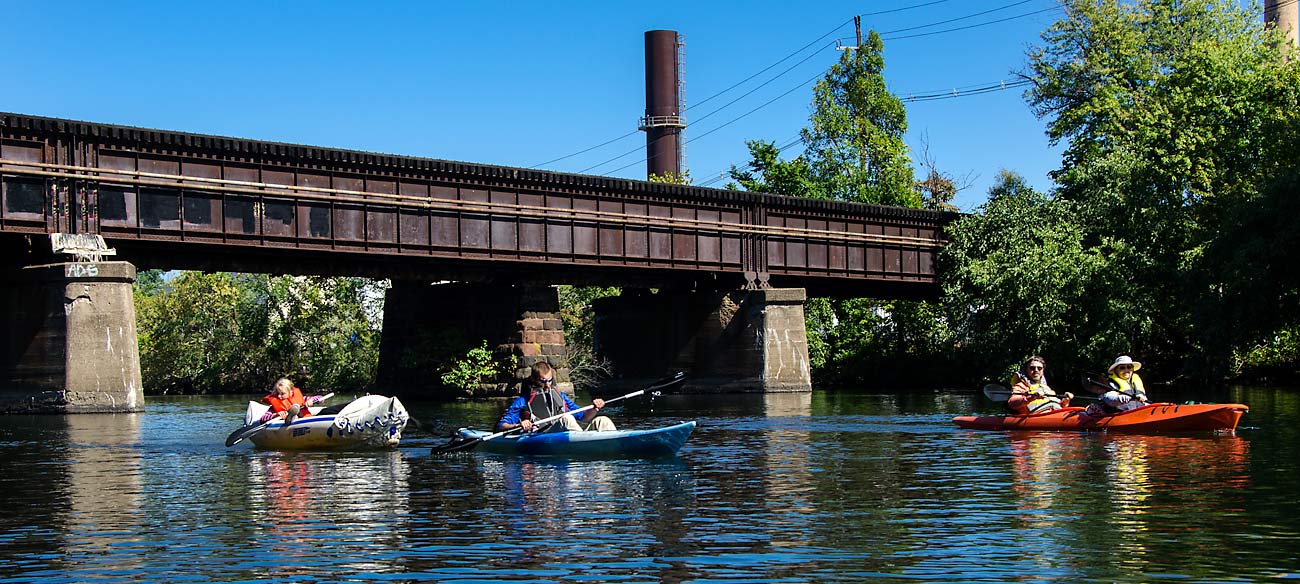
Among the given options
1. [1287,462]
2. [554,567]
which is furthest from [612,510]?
[1287,462]

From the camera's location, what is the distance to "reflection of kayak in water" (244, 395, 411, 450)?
25.5m

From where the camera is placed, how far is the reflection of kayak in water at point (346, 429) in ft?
83.8

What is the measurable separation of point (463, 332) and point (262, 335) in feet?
67.5

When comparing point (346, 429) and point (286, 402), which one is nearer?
point (346, 429)

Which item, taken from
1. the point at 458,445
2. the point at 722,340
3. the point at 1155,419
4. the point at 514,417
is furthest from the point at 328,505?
the point at 722,340

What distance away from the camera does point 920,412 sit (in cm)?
3803

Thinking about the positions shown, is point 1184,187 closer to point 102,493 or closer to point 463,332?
point 463,332

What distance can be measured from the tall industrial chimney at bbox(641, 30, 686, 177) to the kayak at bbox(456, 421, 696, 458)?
203 feet

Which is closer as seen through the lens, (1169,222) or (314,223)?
(314,223)

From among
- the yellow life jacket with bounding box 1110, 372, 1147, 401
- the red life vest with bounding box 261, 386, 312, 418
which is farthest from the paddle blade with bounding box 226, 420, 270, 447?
the yellow life jacket with bounding box 1110, 372, 1147, 401

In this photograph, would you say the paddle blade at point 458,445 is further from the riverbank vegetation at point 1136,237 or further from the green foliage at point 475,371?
the green foliage at point 475,371

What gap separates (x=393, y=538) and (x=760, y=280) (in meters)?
42.2

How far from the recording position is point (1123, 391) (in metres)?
27.6

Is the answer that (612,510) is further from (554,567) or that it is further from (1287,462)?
(1287,462)
